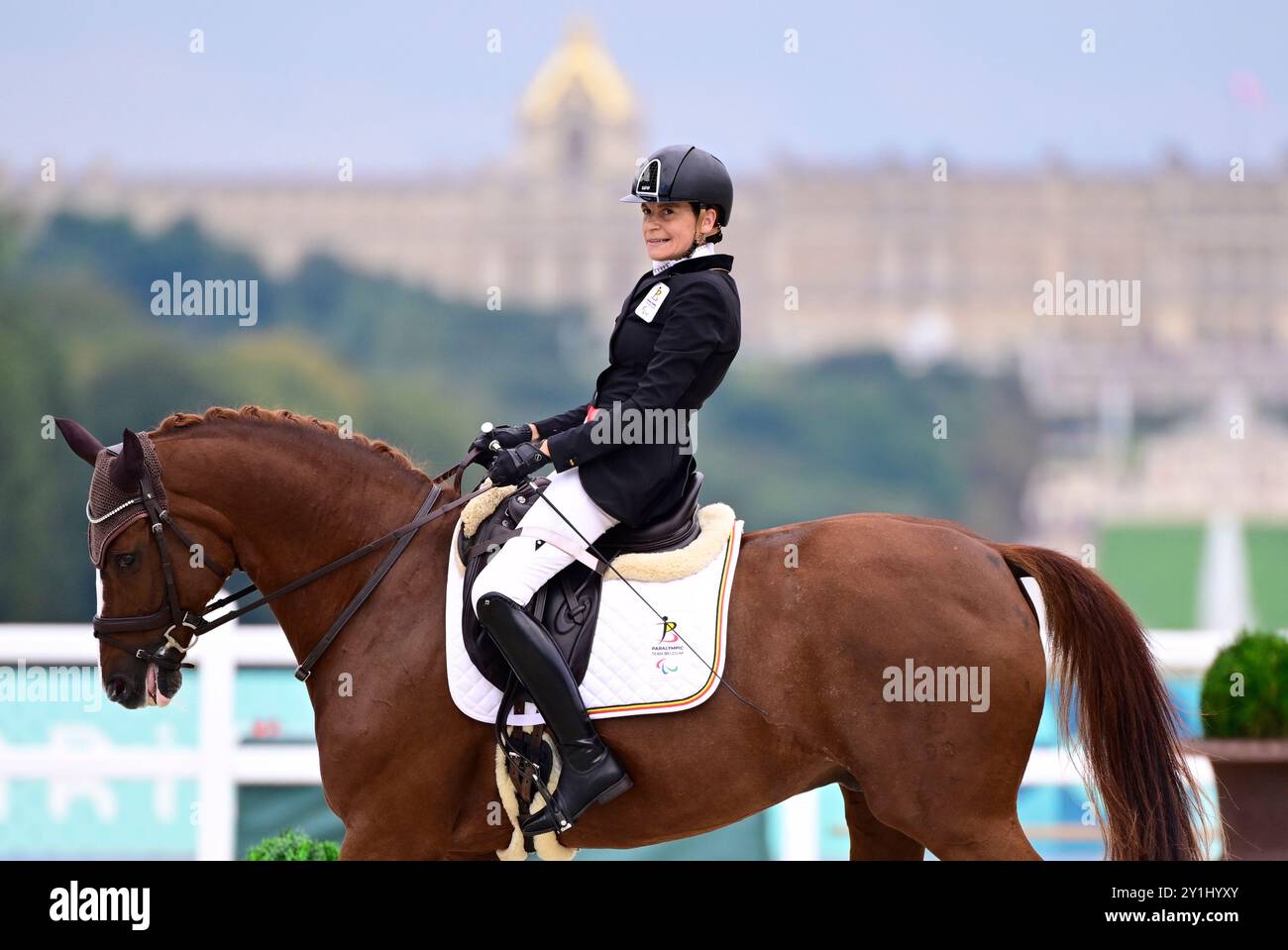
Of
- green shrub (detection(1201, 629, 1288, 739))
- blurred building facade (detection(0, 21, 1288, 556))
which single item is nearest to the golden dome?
blurred building facade (detection(0, 21, 1288, 556))

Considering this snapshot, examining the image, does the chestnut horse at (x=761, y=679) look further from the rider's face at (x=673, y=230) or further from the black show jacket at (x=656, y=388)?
the rider's face at (x=673, y=230)

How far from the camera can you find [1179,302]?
386 ft

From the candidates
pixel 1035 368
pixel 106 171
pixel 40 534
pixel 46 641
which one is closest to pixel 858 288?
pixel 1035 368

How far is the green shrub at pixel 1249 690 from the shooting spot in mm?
7777

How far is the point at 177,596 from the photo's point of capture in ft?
19.2

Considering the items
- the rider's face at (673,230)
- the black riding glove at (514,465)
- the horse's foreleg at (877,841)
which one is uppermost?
the rider's face at (673,230)

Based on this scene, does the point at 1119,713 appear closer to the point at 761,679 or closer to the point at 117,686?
the point at 761,679

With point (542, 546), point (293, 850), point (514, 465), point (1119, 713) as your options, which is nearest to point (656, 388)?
point (514, 465)

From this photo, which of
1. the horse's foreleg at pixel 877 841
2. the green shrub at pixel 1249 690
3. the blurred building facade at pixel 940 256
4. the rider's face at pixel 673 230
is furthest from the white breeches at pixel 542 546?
the blurred building facade at pixel 940 256

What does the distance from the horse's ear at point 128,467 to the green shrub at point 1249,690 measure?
4.79 m

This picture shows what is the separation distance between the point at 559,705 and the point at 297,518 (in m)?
1.18

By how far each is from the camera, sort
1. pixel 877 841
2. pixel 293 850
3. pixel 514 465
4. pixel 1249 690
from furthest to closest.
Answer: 1. pixel 1249 690
2. pixel 293 850
3. pixel 877 841
4. pixel 514 465

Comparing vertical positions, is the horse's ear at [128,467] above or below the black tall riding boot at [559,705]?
above
